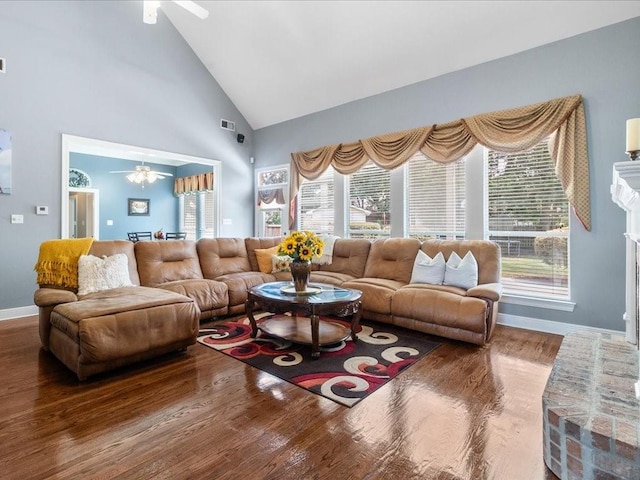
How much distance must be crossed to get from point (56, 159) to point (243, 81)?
3.09 meters

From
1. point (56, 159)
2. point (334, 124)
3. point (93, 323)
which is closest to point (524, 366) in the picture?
point (93, 323)

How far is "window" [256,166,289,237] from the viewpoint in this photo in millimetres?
6363

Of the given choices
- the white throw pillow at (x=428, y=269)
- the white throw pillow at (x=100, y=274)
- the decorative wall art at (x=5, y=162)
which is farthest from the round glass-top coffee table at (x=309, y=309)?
the decorative wall art at (x=5, y=162)

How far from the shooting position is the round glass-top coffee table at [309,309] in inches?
112

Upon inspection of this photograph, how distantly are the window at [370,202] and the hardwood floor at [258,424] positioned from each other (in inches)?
→ 103

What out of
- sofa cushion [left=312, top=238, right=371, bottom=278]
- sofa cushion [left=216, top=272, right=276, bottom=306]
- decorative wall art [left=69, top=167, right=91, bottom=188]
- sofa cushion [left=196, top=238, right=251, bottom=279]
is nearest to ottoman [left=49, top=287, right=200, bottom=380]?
sofa cushion [left=216, top=272, right=276, bottom=306]

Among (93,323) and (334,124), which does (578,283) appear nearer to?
(334,124)

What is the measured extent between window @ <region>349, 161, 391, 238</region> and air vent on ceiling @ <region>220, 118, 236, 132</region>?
2643mm

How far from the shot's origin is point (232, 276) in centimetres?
442

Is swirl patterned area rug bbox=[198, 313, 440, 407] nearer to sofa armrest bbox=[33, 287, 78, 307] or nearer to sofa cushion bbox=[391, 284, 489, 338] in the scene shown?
sofa cushion bbox=[391, 284, 489, 338]

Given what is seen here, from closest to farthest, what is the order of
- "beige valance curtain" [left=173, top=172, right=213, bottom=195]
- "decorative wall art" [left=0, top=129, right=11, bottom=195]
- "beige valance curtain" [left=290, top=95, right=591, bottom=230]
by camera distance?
1. "beige valance curtain" [left=290, top=95, right=591, bottom=230]
2. "decorative wall art" [left=0, top=129, right=11, bottom=195]
3. "beige valance curtain" [left=173, top=172, right=213, bottom=195]

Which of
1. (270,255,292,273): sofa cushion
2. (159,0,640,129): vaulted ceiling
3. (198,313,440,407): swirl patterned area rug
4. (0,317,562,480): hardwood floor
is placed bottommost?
(0,317,562,480): hardwood floor

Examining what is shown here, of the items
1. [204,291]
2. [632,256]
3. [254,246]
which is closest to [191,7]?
[204,291]

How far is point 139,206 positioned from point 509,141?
860 centimetres
